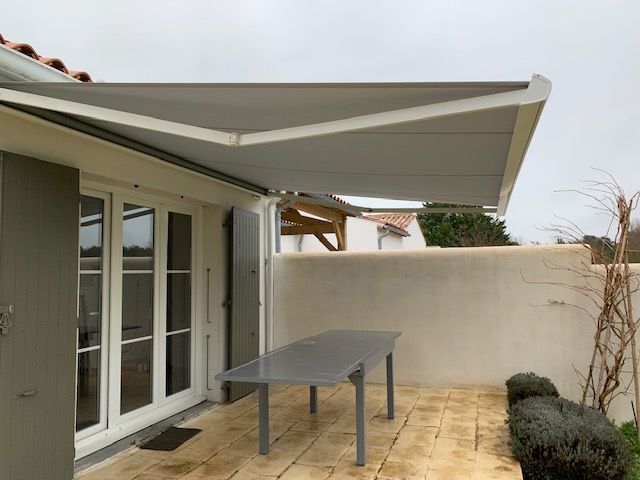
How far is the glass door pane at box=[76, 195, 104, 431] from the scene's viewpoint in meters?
6.03

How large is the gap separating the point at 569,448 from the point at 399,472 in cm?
188

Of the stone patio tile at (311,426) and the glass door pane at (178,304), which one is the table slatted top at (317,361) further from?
the glass door pane at (178,304)

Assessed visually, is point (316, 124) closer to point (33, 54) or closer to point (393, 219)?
point (33, 54)

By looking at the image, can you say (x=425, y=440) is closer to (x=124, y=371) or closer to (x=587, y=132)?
(x=124, y=371)

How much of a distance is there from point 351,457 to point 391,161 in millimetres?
3612

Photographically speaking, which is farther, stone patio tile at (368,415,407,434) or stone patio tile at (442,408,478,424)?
stone patio tile at (442,408,478,424)

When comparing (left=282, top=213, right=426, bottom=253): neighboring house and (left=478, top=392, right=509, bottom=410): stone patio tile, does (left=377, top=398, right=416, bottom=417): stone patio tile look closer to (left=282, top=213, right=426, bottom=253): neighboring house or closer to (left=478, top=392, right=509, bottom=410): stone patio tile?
(left=478, top=392, right=509, bottom=410): stone patio tile

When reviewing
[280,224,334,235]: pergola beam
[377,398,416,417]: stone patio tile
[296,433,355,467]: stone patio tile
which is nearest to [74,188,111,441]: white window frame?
[296,433,355,467]: stone patio tile

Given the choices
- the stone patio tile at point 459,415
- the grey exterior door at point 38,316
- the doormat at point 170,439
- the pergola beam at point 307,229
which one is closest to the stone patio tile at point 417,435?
the stone patio tile at point 459,415

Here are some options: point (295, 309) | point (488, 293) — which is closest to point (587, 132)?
point (488, 293)

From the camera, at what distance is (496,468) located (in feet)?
19.0

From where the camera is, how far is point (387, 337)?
A: 8.11 m

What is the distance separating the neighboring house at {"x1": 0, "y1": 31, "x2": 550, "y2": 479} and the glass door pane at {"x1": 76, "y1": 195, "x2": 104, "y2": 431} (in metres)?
0.02

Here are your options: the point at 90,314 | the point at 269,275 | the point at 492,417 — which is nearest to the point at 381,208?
the point at 269,275
